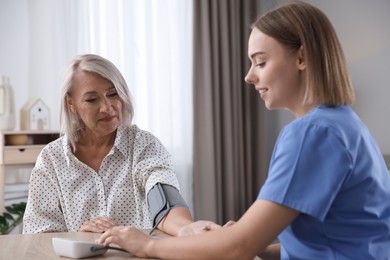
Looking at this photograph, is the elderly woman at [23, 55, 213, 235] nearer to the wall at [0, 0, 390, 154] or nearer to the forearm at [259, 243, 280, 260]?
the forearm at [259, 243, 280, 260]

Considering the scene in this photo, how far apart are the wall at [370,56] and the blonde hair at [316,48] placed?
9.02 feet

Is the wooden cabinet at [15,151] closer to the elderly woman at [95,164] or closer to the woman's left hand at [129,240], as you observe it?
the elderly woman at [95,164]

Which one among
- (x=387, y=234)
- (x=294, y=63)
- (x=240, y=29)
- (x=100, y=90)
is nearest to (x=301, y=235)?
(x=387, y=234)

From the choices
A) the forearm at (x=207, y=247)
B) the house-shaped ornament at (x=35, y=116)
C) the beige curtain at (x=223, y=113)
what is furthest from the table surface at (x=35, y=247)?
the beige curtain at (x=223, y=113)

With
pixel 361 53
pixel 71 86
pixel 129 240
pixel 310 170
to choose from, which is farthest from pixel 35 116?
pixel 310 170

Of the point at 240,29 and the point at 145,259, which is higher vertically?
the point at 240,29

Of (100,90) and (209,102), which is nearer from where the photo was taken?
(100,90)

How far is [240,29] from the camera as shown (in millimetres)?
4340

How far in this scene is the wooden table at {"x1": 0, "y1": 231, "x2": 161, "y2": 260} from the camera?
1359 mm

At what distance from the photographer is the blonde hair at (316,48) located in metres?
1.17

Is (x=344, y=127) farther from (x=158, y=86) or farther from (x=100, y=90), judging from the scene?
(x=158, y=86)

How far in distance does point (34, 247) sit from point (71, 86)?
30.3 inches

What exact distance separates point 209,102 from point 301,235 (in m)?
3.01

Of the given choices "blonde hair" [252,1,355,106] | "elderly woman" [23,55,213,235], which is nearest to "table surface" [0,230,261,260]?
"elderly woman" [23,55,213,235]
